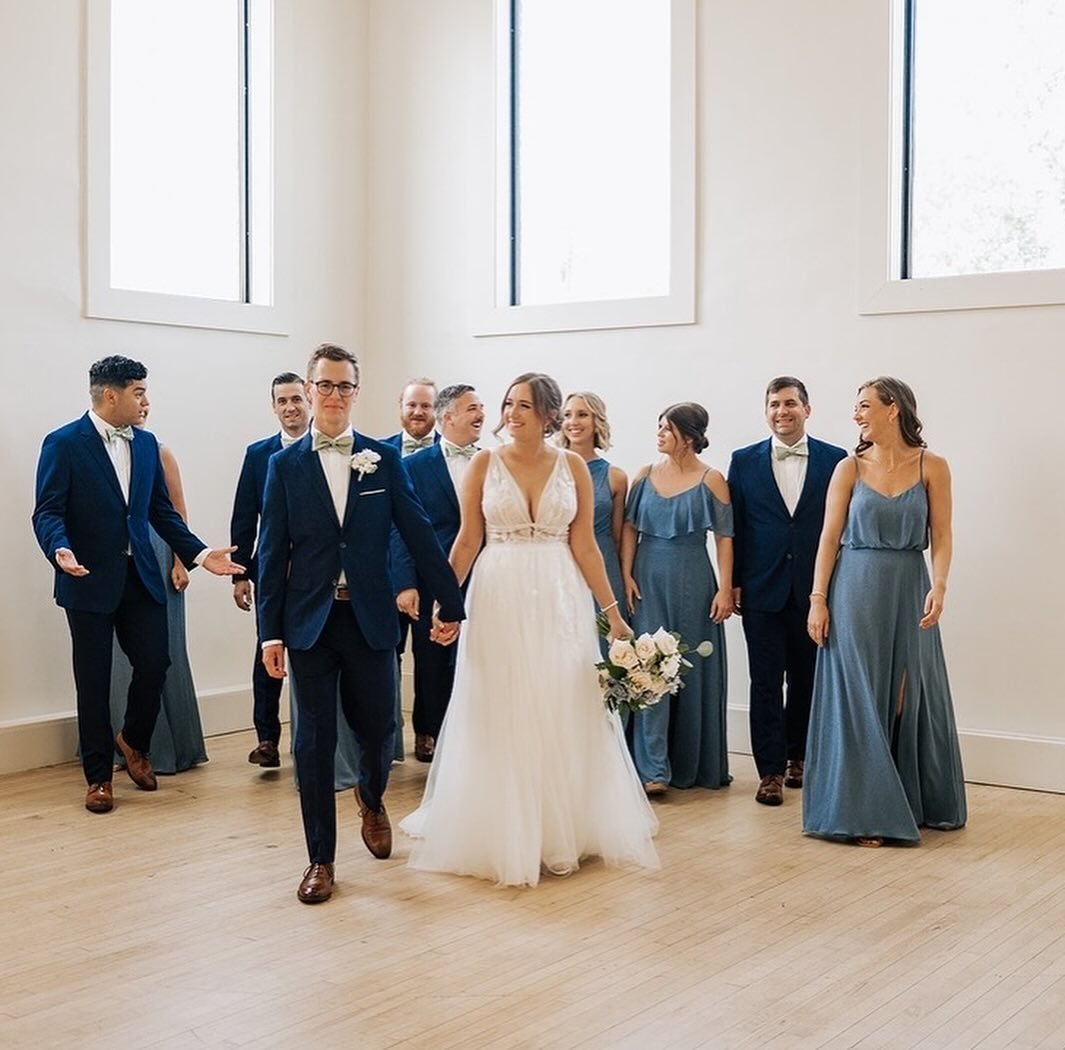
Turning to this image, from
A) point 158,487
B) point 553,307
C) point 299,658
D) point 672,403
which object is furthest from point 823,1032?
point 553,307

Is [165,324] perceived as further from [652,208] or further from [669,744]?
[669,744]

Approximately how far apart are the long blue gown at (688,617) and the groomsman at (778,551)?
0.15 meters

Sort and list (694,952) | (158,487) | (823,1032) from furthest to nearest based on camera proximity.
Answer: (158,487) → (694,952) → (823,1032)

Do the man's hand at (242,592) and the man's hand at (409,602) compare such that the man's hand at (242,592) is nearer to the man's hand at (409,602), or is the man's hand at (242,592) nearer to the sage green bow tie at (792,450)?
the man's hand at (409,602)

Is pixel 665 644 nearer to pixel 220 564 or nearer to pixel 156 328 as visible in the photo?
pixel 220 564

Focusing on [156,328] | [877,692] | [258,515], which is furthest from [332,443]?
[156,328]

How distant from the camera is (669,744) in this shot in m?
6.41

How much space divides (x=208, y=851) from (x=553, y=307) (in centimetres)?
359

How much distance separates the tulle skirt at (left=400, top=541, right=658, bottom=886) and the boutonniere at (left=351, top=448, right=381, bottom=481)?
685mm

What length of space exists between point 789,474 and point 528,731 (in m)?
1.94

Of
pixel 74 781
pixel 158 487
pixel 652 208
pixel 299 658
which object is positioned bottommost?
pixel 74 781

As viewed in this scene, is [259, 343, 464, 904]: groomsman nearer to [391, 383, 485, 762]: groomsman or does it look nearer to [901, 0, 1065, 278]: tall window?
[391, 383, 485, 762]: groomsman

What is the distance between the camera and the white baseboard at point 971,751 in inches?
250

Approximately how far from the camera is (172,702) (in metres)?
6.69
